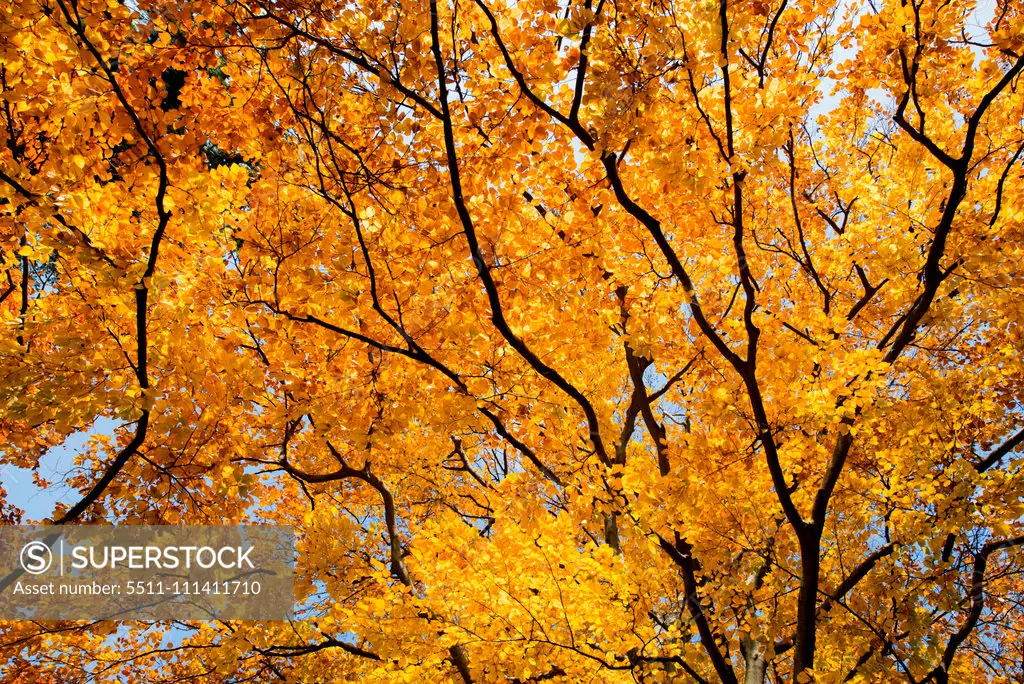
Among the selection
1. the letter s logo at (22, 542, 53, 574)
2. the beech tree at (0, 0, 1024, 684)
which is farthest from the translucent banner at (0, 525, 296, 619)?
the beech tree at (0, 0, 1024, 684)

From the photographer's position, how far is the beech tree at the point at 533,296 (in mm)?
4043

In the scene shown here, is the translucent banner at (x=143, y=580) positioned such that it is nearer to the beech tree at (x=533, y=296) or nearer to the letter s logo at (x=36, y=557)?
the letter s logo at (x=36, y=557)

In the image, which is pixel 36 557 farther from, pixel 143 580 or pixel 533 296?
pixel 533 296

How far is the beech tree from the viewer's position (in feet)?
13.3

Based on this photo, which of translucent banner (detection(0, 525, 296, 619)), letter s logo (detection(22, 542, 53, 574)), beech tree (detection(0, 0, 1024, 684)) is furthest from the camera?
translucent banner (detection(0, 525, 296, 619))

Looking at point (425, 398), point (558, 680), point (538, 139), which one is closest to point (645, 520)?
point (558, 680)

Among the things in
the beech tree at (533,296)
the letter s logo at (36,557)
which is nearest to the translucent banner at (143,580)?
the letter s logo at (36,557)

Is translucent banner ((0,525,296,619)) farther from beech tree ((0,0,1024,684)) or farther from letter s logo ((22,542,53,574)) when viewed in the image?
beech tree ((0,0,1024,684))

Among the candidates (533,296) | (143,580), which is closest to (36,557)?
(143,580)

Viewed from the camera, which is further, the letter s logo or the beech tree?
the letter s logo

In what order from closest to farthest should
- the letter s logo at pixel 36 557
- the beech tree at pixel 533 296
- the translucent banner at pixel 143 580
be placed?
1. the beech tree at pixel 533 296
2. the letter s logo at pixel 36 557
3. the translucent banner at pixel 143 580

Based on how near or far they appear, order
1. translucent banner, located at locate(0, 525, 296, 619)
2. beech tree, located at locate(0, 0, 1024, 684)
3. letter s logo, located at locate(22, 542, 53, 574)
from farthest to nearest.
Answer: translucent banner, located at locate(0, 525, 296, 619) < letter s logo, located at locate(22, 542, 53, 574) < beech tree, located at locate(0, 0, 1024, 684)

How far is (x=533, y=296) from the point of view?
5.66 meters

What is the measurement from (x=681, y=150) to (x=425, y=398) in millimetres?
3387
